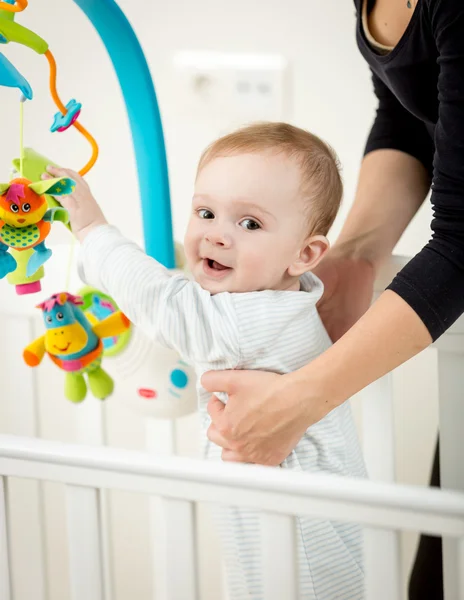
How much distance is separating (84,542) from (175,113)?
88cm

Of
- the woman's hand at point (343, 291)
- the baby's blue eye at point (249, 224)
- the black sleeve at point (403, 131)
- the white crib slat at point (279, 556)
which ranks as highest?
the black sleeve at point (403, 131)

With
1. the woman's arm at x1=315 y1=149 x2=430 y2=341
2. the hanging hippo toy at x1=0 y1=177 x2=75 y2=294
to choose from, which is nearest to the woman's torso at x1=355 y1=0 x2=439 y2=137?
the woman's arm at x1=315 y1=149 x2=430 y2=341

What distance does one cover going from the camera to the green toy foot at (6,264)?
78 centimetres

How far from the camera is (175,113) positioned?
1465 mm

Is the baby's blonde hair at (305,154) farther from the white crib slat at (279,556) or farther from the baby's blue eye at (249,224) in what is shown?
the white crib slat at (279,556)

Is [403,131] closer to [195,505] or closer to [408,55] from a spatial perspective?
Result: [408,55]

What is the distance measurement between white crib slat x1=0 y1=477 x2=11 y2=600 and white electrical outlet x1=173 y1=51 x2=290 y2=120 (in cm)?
82

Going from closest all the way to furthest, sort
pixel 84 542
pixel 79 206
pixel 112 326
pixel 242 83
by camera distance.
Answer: pixel 84 542
pixel 79 206
pixel 112 326
pixel 242 83

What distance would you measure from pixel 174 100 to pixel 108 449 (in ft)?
2.83

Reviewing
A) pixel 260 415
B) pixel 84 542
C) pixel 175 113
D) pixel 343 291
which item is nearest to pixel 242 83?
pixel 175 113

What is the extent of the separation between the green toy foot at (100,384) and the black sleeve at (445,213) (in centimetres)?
37

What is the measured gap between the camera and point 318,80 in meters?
1.38

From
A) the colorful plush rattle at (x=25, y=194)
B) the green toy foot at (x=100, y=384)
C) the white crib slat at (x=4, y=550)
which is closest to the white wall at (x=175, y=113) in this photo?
the green toy foot at (x=100, y=384)

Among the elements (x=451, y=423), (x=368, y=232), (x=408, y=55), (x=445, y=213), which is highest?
(x=408, y=55)
